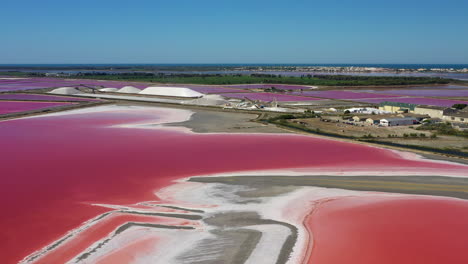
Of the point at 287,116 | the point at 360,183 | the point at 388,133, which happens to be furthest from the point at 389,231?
the point at 287,116

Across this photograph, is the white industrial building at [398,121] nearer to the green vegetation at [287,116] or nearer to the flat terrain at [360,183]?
the green vegetation at [287,116]

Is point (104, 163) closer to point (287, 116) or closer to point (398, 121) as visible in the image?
point (287, 116)

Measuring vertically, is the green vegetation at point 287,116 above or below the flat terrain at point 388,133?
above

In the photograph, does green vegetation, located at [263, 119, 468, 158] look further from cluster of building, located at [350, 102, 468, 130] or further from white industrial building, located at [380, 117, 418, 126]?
cluster of building, located at [350, 102, 468, 130]

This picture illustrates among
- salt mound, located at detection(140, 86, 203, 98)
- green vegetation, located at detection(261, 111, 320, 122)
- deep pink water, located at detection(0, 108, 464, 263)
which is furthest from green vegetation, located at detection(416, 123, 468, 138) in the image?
salt mound, located at detection(140, 86, 203, 98)

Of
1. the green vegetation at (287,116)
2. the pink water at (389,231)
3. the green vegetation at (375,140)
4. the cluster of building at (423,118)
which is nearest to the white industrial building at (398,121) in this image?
the cluster of building at (423,118)

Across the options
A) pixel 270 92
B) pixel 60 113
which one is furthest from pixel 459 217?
pixel 270 92

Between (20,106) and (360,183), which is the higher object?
(20,106)
